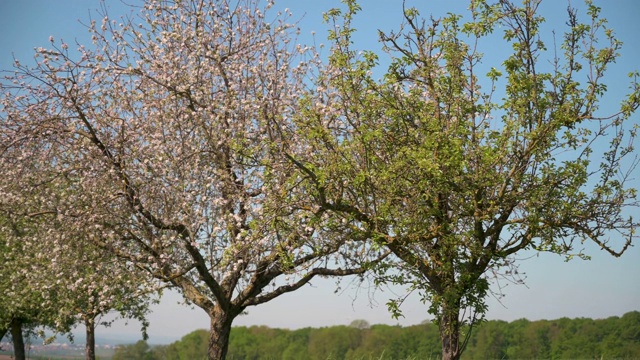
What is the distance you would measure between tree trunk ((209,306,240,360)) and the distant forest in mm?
18889

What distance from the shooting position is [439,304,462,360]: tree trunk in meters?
14.5

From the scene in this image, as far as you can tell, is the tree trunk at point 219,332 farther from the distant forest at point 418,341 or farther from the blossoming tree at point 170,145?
the distant forest at point 418,341

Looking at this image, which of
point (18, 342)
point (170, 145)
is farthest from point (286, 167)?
point (18, 342)

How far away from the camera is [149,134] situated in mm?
17641

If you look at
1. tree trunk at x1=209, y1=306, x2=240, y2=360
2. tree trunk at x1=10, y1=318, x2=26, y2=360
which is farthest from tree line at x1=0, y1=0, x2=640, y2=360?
tree trunk at x1=10, y1=318, x2=26, y2=360

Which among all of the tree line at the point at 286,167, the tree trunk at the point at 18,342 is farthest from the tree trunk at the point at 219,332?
the tree trunk at the point at 18,342

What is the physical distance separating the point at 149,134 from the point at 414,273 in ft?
27.3

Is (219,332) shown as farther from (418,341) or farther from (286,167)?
(418,341)

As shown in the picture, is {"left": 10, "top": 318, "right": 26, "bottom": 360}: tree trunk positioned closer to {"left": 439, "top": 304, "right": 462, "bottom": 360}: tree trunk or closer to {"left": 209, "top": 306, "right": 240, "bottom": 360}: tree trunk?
{"left": 209, "top": 306, "right": 240, "bottom": 360}: tree trunk

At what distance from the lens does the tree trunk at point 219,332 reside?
19531 millimetres

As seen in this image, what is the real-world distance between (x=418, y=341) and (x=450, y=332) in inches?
1234

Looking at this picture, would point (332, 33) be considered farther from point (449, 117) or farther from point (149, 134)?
point (149, 134)

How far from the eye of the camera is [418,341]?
146 ft

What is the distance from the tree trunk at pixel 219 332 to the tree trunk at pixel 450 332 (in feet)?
24.1
